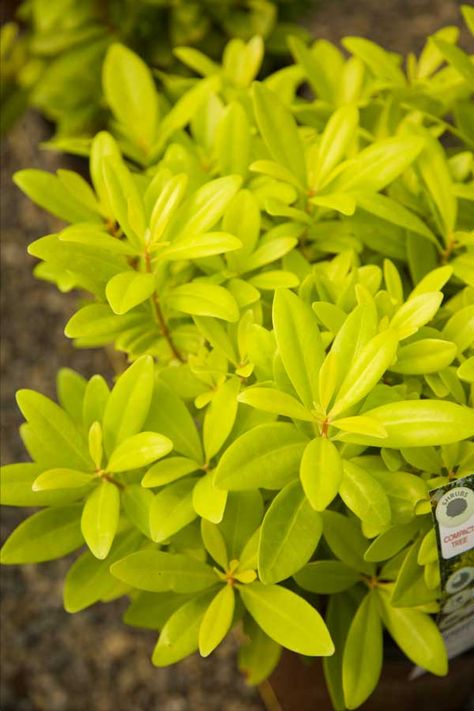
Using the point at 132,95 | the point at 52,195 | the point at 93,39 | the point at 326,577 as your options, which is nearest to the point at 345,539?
the point at 326,577

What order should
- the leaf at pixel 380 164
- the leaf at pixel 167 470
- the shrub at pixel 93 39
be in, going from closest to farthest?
the leaf at pixel 167 470, the leaf at pixel 380 164, the shrub at pixel 93 39

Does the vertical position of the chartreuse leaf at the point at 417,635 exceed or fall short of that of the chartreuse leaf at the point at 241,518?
it falls short

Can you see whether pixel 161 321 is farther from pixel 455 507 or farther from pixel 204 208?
pixel 455 507

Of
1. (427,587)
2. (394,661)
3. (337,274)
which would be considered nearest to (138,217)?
(337,274)

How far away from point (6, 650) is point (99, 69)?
4.24 ft

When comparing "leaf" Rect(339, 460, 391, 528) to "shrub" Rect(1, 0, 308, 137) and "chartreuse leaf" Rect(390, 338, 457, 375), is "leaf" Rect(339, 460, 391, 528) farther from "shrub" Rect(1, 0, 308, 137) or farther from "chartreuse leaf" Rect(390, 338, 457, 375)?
"shrub" Rect(1, 0, 308, 137)

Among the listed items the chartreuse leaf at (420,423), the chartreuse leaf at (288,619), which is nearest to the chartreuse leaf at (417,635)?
the chartreuse leaf at (288,619)

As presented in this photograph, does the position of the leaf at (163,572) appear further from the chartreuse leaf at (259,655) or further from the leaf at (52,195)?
the leaf at (52,195)

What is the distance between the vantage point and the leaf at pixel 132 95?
110 centimetres

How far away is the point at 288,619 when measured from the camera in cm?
79

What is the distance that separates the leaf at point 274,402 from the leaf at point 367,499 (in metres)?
0.07

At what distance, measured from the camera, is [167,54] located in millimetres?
1964

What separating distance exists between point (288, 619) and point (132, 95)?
71 cm

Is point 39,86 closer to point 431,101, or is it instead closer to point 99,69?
point 99,69
